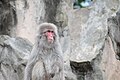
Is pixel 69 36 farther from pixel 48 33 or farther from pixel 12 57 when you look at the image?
pixel 48 33

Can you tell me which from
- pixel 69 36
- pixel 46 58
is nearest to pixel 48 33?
pixel 46 58

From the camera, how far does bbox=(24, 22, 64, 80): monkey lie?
696 centimetres

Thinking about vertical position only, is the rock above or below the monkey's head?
below

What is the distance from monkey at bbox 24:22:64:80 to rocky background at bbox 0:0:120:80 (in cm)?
85

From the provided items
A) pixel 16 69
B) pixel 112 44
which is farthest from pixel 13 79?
pixel 112 44

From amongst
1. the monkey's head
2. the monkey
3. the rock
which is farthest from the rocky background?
the monkey's head

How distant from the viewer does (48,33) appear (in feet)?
22.8

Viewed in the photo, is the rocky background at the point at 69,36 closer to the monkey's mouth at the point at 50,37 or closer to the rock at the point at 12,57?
the rock at the point at 12,57

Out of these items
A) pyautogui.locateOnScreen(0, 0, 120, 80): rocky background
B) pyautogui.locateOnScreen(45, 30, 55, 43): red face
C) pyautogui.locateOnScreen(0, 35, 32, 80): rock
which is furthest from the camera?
pyautogui.locateOnScreen(0, 35, 32, 80): rock

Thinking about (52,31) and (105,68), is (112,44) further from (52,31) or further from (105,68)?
(52,31)

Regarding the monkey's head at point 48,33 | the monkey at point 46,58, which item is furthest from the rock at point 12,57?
the monkey's head at point 48,33

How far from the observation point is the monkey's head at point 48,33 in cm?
694

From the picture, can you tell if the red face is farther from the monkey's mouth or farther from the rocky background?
the rocky background

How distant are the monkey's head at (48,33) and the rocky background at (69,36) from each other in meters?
0.98
